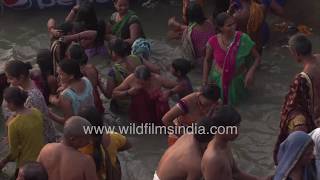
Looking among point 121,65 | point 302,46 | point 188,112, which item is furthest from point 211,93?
point 121,65

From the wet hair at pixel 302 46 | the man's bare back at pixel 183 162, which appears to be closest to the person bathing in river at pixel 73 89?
the man's bare back at pixel 183 162

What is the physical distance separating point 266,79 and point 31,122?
424cm

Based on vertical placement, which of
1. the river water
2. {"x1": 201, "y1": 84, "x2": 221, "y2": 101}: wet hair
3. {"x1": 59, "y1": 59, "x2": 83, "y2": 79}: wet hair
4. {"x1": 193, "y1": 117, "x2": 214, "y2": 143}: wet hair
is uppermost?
{"x1": 59, "y1": 59, "x2": 83, "y2": 79}: wet hair

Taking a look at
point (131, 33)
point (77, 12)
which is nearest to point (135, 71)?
point (131, 33)

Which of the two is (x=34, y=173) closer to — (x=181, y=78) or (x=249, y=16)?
(x=181, y=78)

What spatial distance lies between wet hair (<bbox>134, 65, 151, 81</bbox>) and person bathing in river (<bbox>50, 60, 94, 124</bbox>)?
2.26 ft

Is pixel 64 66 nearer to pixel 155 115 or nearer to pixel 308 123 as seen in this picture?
pixel 155 115

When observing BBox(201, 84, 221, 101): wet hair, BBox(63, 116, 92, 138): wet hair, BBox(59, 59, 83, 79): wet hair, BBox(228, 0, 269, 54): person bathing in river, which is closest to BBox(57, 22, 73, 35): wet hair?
BBox(59, 59, 83, 79): wet hair

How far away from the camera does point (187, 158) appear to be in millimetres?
5410

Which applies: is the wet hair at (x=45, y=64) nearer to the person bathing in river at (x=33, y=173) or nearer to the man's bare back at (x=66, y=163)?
the man's bare back at (x=66, y=163)

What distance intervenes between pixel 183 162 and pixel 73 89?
1976 millimetres

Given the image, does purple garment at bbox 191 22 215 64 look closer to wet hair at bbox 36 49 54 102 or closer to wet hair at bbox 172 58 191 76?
wet hair at bbox 172 58 191 76

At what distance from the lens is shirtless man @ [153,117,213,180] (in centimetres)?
538

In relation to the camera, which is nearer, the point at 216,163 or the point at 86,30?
the point at 216,163
